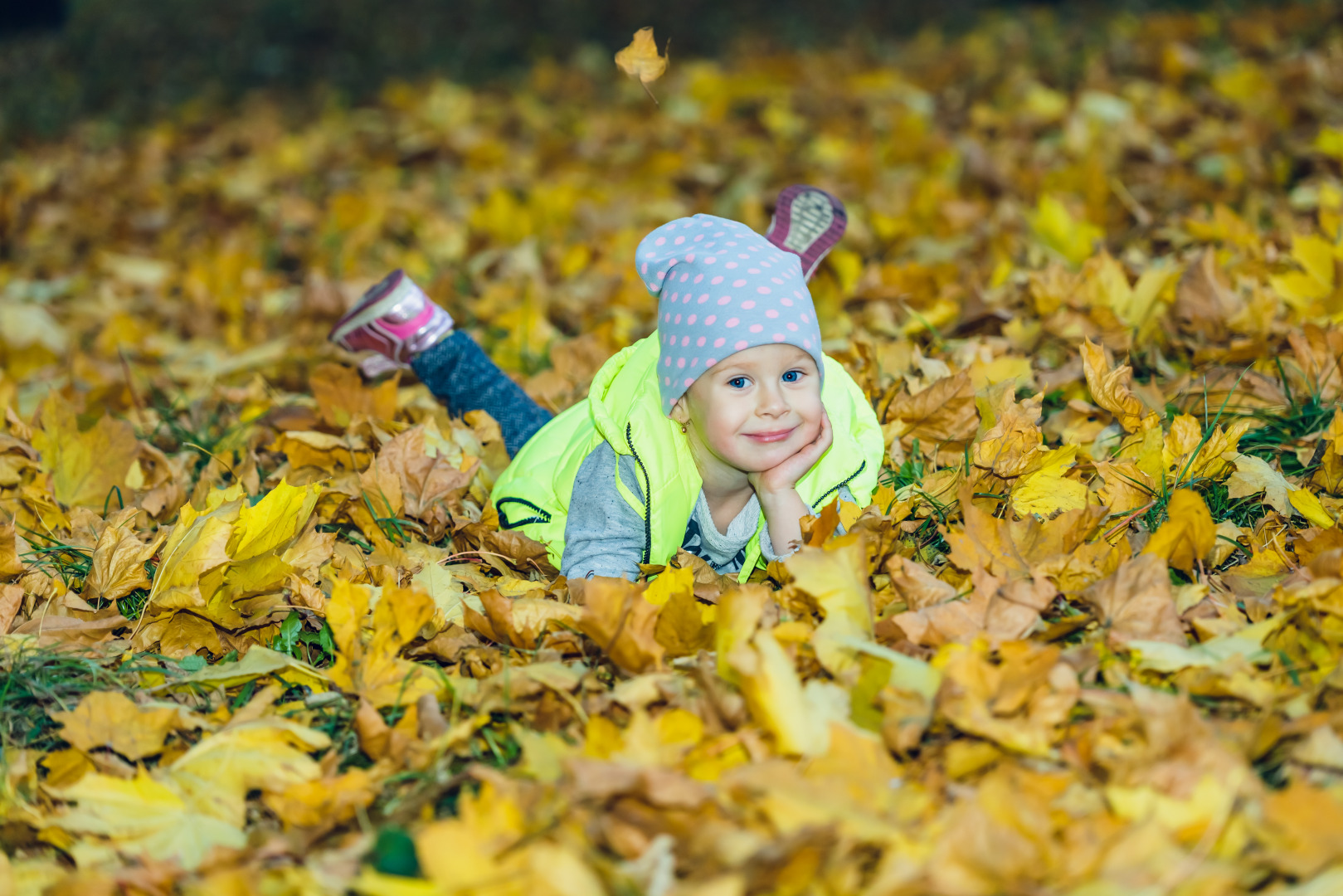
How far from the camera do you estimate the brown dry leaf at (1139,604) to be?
1.63 meters

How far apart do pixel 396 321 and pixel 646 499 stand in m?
1.02

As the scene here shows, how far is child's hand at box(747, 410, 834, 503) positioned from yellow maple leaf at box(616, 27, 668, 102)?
2.34 feet

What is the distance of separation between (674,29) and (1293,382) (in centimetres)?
666

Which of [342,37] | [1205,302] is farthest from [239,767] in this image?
[342,37]

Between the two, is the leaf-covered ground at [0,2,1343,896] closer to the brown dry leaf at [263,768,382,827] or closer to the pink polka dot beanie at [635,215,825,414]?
the brown dry leaf at [263,768,382,827]

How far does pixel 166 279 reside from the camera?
4.36 m

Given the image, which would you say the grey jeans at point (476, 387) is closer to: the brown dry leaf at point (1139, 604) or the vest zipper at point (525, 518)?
the vest zipper at point (525, 518)

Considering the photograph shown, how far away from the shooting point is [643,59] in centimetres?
210

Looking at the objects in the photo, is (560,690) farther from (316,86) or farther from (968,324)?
→ (316,86)

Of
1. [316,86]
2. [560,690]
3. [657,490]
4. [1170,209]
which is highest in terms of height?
[316,86]

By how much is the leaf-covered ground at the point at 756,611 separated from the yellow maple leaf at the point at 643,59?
2.80ft

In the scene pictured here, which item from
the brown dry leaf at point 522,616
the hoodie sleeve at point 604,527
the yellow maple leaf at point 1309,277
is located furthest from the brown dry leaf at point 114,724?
the yellow maple leaf at point 1309,277

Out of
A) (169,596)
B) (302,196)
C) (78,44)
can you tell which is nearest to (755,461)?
(169,596)

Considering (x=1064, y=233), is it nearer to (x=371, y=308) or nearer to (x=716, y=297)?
(x=716, y=297)
